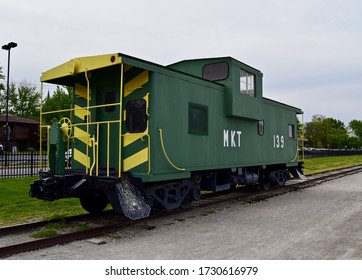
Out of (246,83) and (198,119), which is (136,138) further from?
(246,83)

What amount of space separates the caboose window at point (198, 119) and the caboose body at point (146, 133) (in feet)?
0.08

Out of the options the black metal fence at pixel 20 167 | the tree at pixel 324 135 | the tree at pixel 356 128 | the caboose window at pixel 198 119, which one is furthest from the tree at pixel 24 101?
the tree at pixel 356 128

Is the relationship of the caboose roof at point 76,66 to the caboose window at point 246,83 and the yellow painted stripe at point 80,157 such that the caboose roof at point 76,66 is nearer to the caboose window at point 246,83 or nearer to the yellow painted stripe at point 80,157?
the yellow painted stripe at point 80,157

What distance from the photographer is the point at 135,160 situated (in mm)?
7156

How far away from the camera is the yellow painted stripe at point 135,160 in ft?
23.0

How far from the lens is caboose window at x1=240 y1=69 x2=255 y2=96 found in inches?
392

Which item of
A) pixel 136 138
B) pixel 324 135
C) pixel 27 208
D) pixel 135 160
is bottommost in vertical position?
pixel 27 208

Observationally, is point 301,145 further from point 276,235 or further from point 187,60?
point 276,235

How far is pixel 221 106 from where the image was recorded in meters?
9.23

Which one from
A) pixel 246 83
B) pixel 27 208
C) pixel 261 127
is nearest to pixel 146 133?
pixel 27 208

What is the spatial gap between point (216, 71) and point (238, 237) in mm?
4998

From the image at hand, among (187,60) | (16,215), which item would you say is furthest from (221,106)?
(16,215)

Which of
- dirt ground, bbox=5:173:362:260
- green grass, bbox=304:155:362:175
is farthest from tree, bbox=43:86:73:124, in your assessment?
dirt ground, bbox=5:173:362:260

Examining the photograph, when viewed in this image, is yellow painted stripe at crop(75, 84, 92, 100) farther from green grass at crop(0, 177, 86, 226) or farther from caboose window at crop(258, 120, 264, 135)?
caboose window at crop(258, 120, 264, 135)
